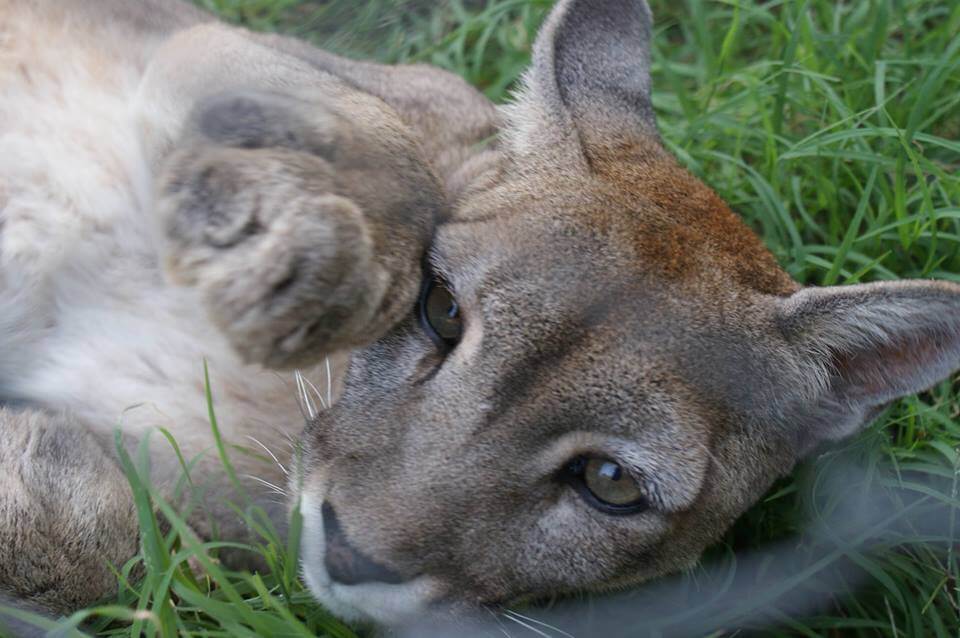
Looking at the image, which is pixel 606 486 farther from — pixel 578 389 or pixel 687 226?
pixel 687 226

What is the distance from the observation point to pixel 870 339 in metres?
2.87

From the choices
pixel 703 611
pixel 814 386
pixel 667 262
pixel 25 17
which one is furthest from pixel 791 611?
pixel 25 17

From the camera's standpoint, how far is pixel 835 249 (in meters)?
3.85

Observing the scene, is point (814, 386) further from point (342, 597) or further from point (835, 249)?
point (342, 597)

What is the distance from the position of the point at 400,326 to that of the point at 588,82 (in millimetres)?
942

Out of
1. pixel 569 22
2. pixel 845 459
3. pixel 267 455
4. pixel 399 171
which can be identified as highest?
pixel 569 22

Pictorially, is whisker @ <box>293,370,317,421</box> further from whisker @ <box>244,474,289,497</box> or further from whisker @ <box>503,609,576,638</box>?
whisker @ <box>503,609,576,638</box>

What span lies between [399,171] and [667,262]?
69cm

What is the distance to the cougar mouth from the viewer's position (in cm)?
248

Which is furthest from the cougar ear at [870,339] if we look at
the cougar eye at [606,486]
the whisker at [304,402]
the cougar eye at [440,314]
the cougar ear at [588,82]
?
the whisker at [304,402]

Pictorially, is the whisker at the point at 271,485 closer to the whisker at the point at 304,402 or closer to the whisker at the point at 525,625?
the whisker at the point at 304,402

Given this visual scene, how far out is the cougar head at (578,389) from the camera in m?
2.52

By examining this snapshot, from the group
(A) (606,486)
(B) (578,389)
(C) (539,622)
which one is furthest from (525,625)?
(B) (578,389)

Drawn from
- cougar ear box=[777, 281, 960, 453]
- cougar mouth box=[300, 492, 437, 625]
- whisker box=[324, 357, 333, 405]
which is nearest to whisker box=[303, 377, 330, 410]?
whisker box=[324, 357, 333, 405]
